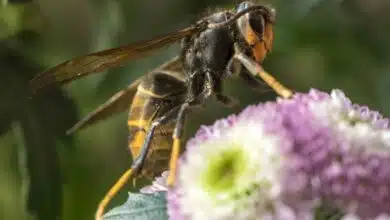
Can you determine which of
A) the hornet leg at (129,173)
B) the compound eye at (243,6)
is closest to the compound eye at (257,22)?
the compound eye at (243,6)

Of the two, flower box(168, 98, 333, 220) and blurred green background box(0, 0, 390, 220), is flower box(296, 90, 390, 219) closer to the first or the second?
flower box(168, 98, 333, 220)

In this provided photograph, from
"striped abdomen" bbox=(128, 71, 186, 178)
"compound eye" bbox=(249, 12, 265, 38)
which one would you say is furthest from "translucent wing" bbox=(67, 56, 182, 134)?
"compound eye" bbox=(249, 12, 265, 38)

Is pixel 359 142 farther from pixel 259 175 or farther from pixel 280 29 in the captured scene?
pixel 280 29

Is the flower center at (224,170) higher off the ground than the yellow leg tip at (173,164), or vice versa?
the yellow leg tip at (173,164)

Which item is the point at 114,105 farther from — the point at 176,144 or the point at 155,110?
the point at 176,144

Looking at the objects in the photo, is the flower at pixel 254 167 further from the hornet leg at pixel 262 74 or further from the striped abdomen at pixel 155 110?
the striped abdomen at pixel 155 110
